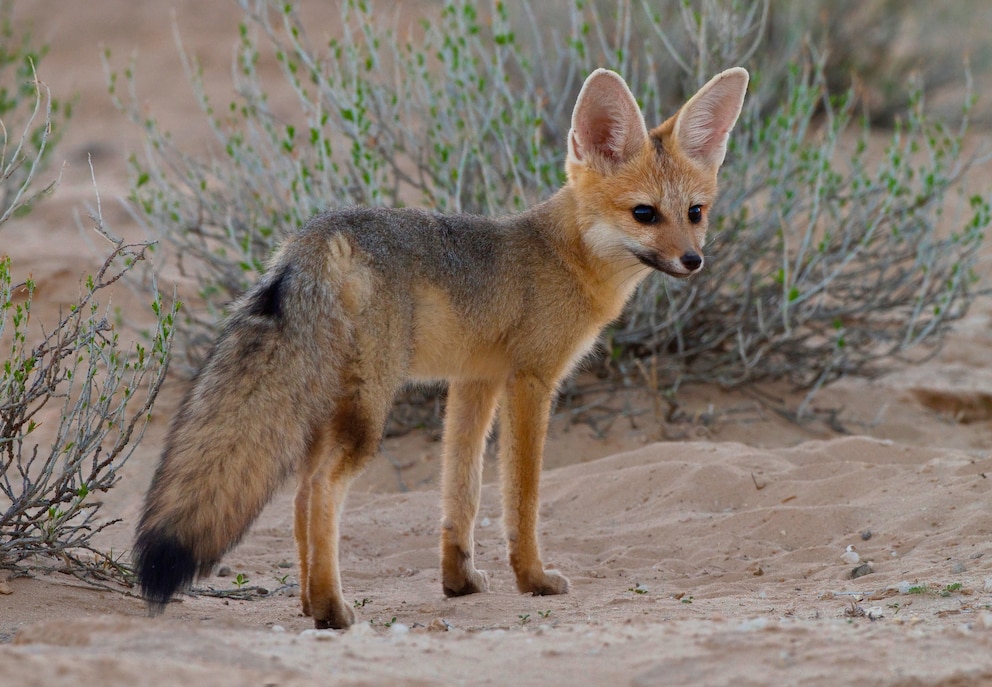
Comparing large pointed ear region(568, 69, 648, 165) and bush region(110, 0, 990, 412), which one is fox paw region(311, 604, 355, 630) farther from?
bush region(110, 0, 990, 412)

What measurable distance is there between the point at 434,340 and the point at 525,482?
735 millimetres

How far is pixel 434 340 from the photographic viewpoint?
163 inches

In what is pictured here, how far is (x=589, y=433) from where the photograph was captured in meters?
7.04

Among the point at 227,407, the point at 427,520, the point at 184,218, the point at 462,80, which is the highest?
the point at 462,80

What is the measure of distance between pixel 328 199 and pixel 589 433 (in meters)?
2.10

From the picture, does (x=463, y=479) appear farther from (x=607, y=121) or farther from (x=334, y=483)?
(x=607, y=121)

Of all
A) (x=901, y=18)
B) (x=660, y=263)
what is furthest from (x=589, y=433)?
(x=901, y=18)

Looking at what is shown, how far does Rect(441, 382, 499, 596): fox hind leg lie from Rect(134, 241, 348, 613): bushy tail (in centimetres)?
104

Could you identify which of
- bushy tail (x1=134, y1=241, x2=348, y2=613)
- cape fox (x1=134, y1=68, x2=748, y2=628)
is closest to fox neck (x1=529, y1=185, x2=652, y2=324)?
cape fox (x1=134, y1=68, x2=748, y2=628)

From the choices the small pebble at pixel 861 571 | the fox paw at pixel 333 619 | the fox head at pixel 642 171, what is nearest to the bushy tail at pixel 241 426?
the fox paw at pixel 333 619

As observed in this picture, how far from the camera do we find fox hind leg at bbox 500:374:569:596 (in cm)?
445

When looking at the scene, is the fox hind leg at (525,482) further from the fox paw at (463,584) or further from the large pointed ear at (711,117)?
the large pointed ear at (711,117)

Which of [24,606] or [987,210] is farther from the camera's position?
[987,210]

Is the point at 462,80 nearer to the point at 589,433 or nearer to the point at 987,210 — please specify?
the point at 589,433
